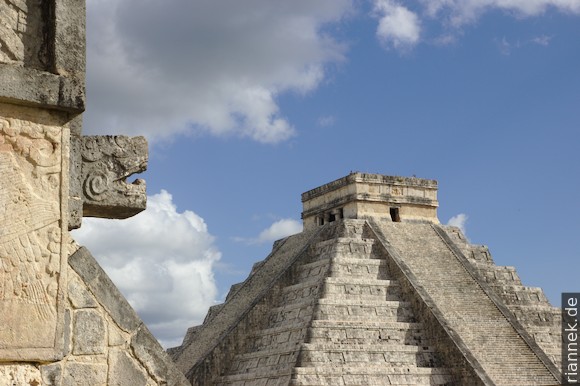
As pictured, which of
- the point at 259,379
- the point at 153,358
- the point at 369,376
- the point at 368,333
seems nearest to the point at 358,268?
the point at 368,333

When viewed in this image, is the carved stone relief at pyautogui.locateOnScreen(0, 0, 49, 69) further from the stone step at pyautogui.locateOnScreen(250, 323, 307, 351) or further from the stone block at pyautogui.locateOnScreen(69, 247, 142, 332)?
the stone step at pyautogui.locateOnScreen(250, 323, 307, 351)

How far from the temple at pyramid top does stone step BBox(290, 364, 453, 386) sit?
701cm

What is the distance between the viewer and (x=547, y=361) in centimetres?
2488

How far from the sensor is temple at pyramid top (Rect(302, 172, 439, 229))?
29172mm

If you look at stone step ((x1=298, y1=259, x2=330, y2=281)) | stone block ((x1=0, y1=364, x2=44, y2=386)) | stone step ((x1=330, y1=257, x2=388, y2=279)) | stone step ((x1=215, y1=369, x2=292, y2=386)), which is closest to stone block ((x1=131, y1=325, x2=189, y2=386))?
stone block ((x1=0, y1=364, x2=44, y2=386))

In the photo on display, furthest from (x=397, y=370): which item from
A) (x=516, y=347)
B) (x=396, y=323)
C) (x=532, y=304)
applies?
(x=532, y=304)

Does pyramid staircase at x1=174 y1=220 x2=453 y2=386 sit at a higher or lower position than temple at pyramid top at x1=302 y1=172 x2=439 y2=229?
lower

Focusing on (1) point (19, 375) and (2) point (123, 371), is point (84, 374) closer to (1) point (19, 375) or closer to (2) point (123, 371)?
(2) point (123, 371)

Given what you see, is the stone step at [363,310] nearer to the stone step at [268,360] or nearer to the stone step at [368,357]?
the stone step at [368,357]

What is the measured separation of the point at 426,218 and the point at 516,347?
6.64 meters

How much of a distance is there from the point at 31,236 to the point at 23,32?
1.01m

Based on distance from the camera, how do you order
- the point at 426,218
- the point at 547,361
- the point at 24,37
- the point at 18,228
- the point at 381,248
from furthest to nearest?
the point at 426,218
the point at 381,248
the point at 547,361
the point at 24,37
the point at 18,228

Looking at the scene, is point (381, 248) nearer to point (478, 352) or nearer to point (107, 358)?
point (478, 352)

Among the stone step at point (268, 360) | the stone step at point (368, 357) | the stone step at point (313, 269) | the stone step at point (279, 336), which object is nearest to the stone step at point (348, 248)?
the stone step at point (313, 269)
